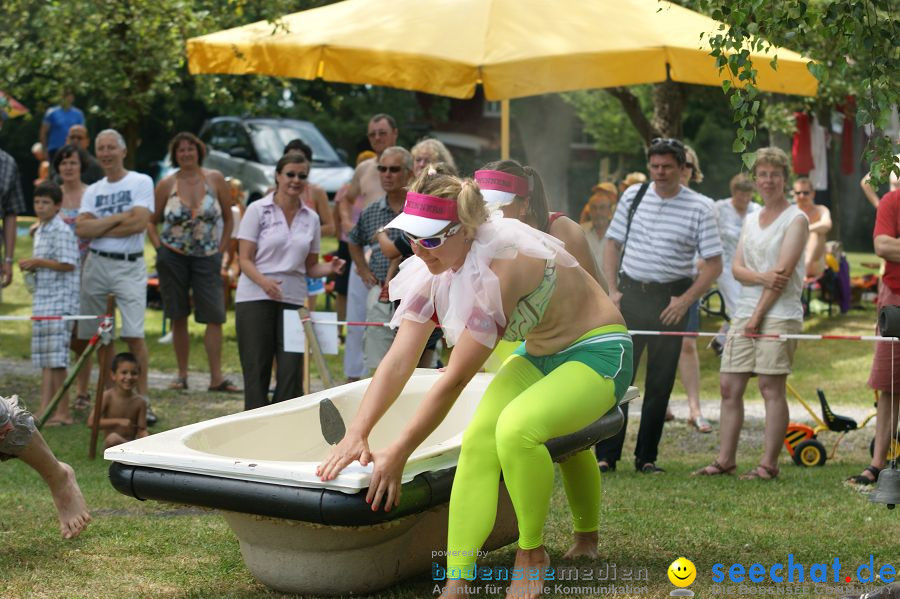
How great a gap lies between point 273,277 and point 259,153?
42.8 ft

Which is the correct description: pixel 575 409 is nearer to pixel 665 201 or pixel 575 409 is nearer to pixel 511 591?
pixel 511 591

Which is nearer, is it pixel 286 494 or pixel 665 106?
pixel 286 494

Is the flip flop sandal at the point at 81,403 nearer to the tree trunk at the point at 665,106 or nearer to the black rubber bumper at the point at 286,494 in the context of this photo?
the black rubber bumper at the point at 286,494

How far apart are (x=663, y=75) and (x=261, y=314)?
381 cm

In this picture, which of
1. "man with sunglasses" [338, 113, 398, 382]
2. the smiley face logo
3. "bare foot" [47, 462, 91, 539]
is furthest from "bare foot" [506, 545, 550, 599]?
"man with sunglasses" [338, 113, 398, 382]

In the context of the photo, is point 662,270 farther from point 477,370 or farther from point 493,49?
point 477,370

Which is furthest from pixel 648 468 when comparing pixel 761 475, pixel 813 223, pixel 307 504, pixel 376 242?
pixel 813 223

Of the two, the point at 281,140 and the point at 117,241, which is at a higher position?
the point at 281,140

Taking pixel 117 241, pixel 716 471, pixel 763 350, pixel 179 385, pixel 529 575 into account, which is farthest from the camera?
pixel 179 385

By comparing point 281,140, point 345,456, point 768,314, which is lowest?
point 345,456

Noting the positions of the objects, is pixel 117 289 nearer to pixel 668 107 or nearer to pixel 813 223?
pixel 813 223

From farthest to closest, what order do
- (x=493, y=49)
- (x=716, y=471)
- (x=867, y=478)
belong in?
1. (x=493, y=49)
2. (x=716, y=471)
3. (x=867, y=478)

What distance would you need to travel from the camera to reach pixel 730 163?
109ft

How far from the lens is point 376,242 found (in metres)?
8.66
